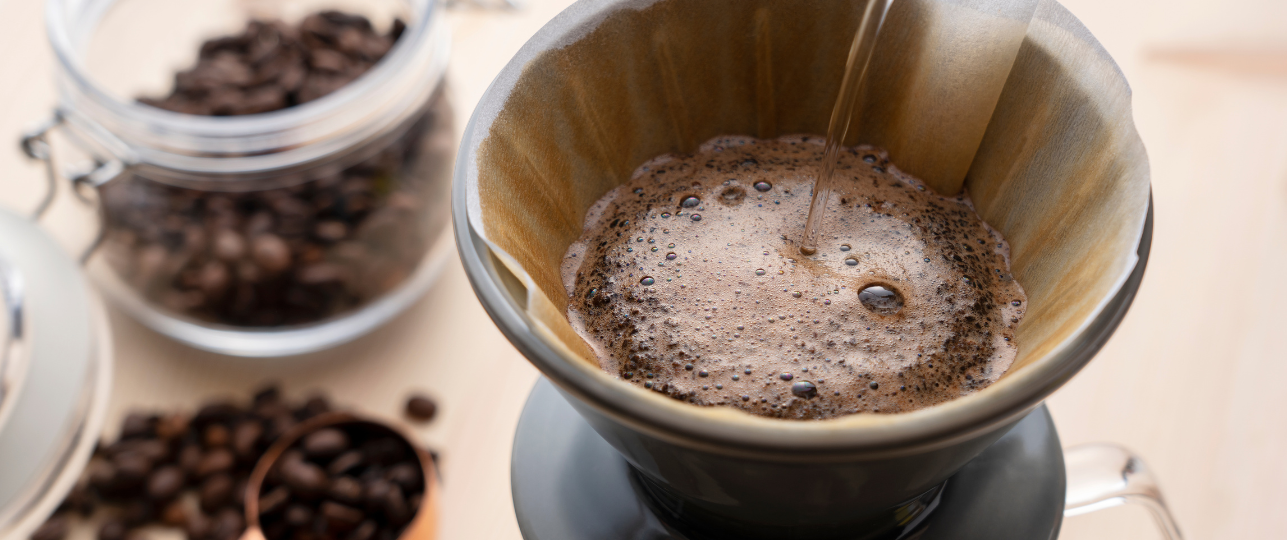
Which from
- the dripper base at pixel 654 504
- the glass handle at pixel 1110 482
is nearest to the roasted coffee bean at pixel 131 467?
the dripper base at pixel 654 504

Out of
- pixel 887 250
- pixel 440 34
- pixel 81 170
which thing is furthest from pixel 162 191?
pixel 887 250

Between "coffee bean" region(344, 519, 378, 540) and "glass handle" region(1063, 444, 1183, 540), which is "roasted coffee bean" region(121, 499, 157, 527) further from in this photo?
"glass handle" region(1063, 444, 1183, 540)

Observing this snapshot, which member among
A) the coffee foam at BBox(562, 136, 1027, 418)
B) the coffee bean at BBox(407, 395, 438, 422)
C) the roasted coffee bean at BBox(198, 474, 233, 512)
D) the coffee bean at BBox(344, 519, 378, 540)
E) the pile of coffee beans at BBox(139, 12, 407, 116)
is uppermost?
the coffee foam at BBox(562, 136, 1027, 418)

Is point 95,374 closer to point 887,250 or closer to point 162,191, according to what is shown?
point 162,191

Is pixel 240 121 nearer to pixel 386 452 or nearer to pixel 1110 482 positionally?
pixel 386 452

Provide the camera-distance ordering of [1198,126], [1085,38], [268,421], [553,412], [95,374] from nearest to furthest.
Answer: [1085,38], [553,412], [95,374], [268,421], [1198,126]

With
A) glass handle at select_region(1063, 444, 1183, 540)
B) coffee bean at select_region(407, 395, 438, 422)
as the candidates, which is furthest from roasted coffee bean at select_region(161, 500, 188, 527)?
glass handle at select_region(1063, 444, 1183, 540)
